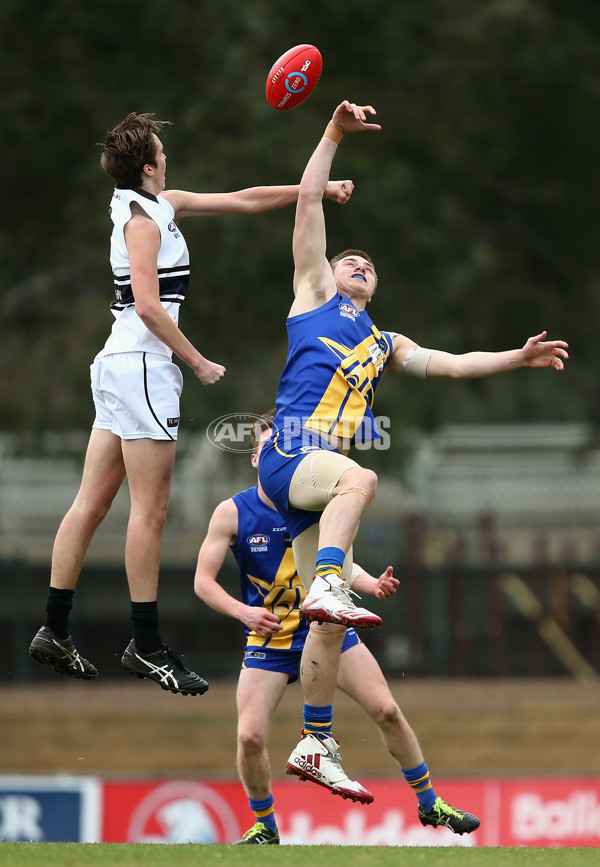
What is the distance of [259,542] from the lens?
752 cm

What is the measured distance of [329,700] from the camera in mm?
6438

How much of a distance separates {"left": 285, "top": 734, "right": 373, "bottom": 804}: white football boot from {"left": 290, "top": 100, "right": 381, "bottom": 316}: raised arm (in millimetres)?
2018

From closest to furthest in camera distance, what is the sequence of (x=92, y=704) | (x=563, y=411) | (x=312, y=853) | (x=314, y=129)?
(x=312, y=853) < (x=92, y=704) < (x=314, y=129) < (x=563, y=411)

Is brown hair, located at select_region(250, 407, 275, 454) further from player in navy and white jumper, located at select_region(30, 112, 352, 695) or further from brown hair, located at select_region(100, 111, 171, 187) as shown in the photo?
brown hair, located at select_region(100, 111, 171, 187)

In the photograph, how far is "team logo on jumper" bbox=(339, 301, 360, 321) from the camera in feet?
21.8

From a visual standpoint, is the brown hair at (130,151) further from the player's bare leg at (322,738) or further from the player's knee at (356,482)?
the player's bare leg at (322,738)

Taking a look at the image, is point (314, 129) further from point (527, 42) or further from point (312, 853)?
point (312, 853)

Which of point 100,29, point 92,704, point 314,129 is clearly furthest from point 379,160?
point 92,704

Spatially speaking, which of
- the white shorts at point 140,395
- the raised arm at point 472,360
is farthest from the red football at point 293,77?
the white shorts at point 140,395

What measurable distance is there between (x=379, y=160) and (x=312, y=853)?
11.2 metres

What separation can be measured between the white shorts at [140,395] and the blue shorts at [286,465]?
46 cm

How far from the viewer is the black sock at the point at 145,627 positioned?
6.44 metres

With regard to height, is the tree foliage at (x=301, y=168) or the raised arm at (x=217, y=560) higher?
the tree foliage at (x=301, y=168)

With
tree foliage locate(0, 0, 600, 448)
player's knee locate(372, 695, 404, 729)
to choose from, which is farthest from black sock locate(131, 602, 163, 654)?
tree foliage locate(0, 0, 600, 448)
